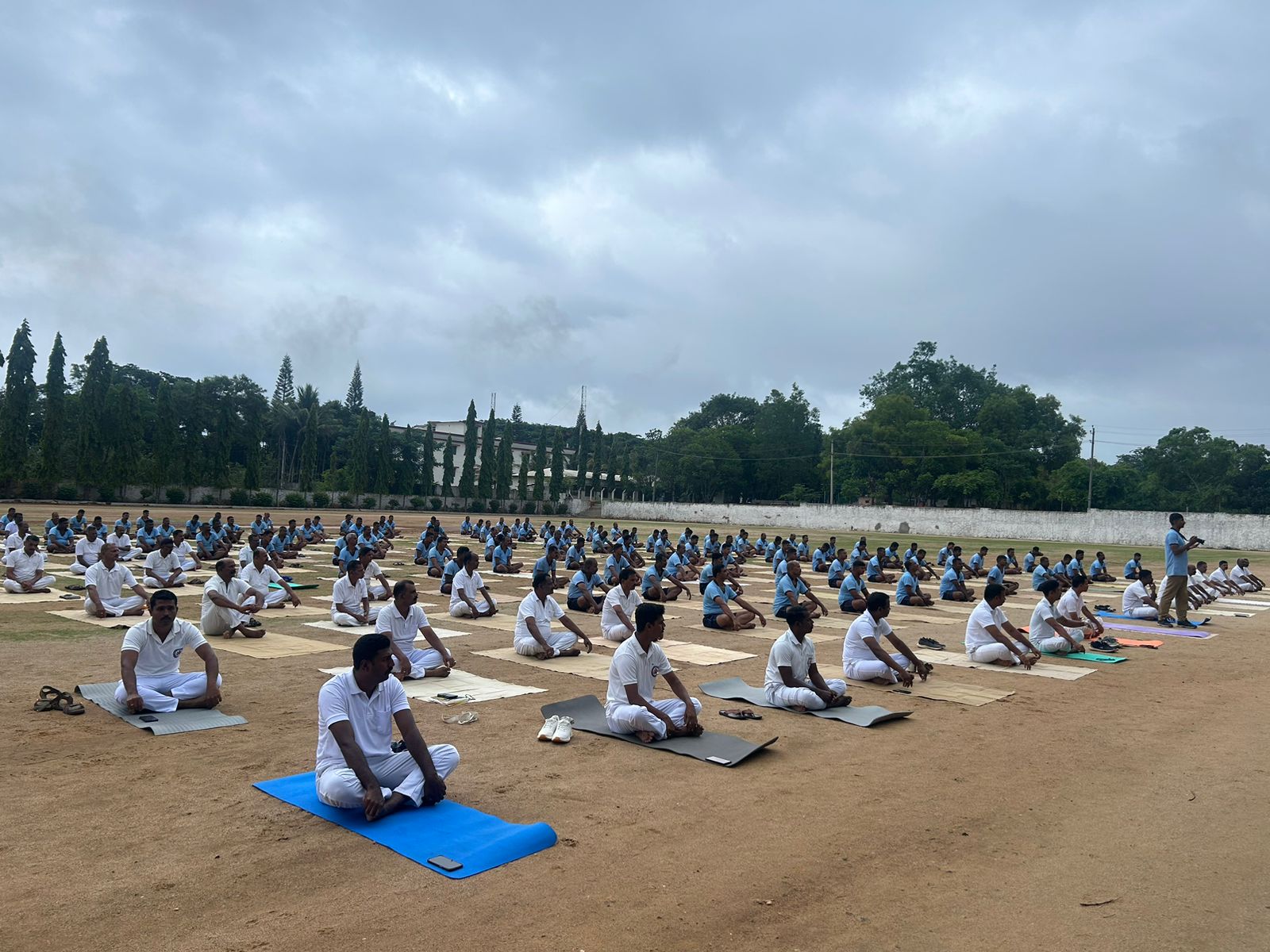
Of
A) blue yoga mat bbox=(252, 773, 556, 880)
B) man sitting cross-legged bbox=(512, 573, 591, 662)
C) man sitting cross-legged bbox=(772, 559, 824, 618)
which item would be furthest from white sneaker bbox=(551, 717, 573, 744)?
man sitting cross-legged bbox=(772, 559, 824, 618)

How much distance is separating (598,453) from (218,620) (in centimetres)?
7575

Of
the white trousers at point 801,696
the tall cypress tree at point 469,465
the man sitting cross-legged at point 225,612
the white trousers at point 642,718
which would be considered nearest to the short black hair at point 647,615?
the white trousers at point 642,718

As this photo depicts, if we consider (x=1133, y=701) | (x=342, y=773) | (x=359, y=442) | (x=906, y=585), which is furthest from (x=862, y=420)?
(x=342, y=773)

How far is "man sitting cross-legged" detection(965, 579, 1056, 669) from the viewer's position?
1125 centimetres

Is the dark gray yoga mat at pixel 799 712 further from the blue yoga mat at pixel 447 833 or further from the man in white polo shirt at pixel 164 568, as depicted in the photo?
the man in white polo shirt at pixel 164 568

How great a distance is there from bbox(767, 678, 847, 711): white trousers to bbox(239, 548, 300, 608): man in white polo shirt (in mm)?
8554

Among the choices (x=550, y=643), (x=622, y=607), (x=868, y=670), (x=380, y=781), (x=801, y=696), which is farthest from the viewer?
(x=622, y=607)

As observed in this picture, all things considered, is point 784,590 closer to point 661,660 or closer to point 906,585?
point 906,585

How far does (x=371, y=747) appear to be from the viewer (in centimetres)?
557

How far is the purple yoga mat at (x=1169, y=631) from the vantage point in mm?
15289

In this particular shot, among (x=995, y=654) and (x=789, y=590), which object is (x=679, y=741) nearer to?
(x=995, y=654)

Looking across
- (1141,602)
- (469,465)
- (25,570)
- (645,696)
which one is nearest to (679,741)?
(645,696)

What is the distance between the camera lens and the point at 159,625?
7.64m

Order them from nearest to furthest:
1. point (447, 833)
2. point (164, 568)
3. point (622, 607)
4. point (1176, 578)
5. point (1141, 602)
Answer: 1. point (447, 833)
2. point (622, 607)
3. point (1176, 578)
4. point (164, 568)
5. point (1141, 602)
